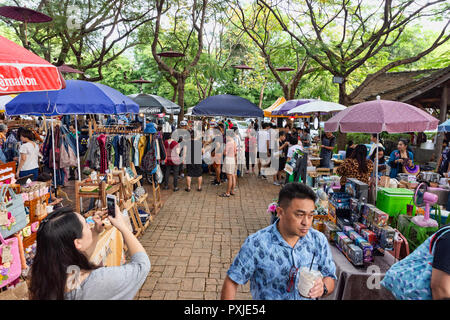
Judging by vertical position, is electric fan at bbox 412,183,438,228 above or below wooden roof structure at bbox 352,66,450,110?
below

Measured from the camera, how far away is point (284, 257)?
1.98m

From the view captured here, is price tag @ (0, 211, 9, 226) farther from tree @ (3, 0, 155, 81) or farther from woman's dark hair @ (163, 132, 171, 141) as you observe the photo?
tree @ (3, 0, 155, 81)

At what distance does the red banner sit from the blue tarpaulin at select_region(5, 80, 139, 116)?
A: 1.82 metres

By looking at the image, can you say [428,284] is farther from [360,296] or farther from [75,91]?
[75,91]

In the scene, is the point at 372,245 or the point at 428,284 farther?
the point at 372,245

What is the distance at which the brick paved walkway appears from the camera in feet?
13.2

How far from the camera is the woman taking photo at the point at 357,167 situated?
515cm

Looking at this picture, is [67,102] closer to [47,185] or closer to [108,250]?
[47,185]

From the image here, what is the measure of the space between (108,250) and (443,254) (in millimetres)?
2545

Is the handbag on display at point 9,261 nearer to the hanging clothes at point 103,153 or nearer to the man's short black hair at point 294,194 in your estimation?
the man's short black hair at point 294,194

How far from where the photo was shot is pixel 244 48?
2508 cm

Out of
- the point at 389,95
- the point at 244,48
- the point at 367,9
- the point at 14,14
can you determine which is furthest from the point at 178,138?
the point at 244,48

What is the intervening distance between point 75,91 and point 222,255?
3.81 m

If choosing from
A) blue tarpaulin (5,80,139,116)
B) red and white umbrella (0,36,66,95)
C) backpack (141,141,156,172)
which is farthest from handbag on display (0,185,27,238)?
backpack (141,141,156,172)
